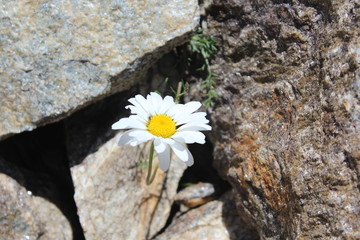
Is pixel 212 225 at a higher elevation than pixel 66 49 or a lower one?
lower

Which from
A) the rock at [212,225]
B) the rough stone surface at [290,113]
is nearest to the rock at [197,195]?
the rock at [212,225]

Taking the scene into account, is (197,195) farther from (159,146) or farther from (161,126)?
(159,146)

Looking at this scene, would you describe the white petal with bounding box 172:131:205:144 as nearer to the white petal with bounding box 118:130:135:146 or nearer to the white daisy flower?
the white daisy flower

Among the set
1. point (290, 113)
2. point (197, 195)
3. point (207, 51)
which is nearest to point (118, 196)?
point (197, 195)

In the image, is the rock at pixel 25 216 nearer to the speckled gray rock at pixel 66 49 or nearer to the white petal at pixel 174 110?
the speckled gray rock at pixel 66 49

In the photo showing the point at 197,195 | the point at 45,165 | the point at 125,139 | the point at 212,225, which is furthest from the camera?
the point at 45,165

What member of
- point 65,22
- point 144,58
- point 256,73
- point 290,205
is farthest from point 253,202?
point 65,22

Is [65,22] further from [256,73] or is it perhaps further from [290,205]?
[290,205]
